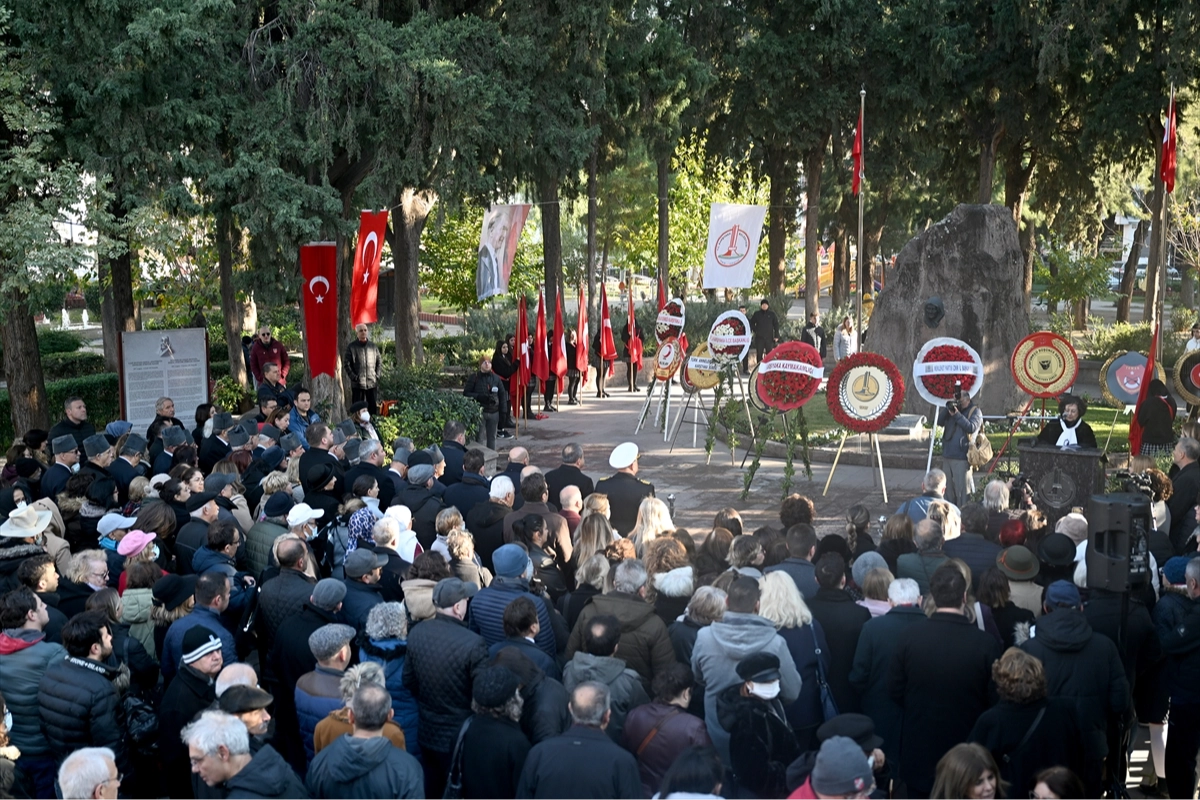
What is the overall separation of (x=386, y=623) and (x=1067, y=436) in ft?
29.5

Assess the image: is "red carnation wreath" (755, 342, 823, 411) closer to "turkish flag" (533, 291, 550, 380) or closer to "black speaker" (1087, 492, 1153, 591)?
"turkish flag" (533, 291, 550, 380)

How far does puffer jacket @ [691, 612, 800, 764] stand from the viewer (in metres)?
6.16

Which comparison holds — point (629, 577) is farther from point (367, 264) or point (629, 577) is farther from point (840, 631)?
point (367, 264)

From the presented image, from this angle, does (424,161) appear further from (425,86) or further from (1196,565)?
(1196,565)

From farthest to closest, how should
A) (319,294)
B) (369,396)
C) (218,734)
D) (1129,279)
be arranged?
(1129,279), (369,396), (319,294), (218,734)

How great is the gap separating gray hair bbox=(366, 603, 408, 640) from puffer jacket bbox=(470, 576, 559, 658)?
2.00ft

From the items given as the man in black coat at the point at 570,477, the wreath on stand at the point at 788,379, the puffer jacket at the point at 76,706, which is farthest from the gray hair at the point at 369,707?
the wreath on stand at the point at 788,379

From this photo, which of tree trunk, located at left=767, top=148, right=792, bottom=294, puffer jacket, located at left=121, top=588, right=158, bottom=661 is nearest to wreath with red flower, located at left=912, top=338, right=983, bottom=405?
puffer jacket, located at left=121, top=588, right=158, bottom=661

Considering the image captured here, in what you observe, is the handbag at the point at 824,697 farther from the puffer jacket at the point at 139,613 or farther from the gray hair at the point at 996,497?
the puffer jacket at the point at 139,613

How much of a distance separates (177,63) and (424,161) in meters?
3.83

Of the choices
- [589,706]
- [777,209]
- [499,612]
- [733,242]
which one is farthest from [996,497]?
[777,209]

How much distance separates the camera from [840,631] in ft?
22.7

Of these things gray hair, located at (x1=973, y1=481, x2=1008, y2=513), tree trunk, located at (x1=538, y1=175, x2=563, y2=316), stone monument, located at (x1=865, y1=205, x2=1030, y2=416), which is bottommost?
gray hair, located at (x1=973, y1=481, x2=1008, y2=513)

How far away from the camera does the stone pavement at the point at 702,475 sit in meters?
15.6
